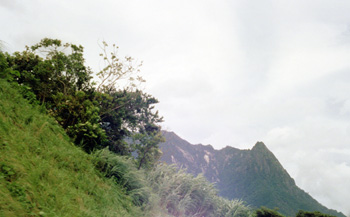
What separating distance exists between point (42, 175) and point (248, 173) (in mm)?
77351

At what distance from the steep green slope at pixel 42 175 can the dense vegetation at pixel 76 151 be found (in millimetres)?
20

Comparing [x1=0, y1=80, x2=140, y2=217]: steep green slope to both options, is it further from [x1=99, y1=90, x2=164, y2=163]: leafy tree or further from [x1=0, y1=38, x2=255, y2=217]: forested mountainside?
[x1=99, y1=90, x2=164, y2=163]: leafy tree

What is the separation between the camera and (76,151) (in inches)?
311

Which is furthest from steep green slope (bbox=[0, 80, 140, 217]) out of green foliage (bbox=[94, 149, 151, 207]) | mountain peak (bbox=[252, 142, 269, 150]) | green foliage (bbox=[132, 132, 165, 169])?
mountain peak (bbox=[252, 142, 269, 150])

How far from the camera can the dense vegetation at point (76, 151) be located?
4438 mm

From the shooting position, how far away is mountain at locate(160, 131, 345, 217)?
166 feet

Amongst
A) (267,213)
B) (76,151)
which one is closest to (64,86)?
(76,151)

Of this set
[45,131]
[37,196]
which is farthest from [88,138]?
[37,196]

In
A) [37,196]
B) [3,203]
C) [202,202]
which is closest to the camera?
[3,203]

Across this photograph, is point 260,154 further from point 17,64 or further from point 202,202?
point 17,64

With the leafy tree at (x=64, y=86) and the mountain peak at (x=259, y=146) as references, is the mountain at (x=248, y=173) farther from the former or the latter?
the leafy tree at (x=64, y=86)

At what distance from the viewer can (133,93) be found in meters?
17.9

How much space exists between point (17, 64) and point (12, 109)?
6382mm

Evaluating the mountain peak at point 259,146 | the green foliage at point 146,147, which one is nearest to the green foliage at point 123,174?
the green foliage at point 146,147
